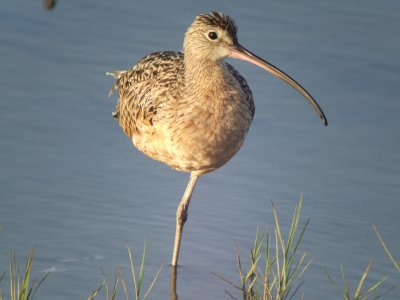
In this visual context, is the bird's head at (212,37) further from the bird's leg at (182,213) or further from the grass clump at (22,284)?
the grass clump at (22,284)

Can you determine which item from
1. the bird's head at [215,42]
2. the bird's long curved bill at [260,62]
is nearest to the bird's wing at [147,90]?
the bird's head at [215,42]

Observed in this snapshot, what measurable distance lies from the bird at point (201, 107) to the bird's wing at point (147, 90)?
10mm

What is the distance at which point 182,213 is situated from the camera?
7.64 metres

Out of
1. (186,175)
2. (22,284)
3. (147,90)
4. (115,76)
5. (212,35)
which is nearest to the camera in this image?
(22,284)

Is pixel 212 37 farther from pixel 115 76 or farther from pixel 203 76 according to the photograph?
pixel 115 76

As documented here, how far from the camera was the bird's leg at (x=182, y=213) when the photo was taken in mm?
7275

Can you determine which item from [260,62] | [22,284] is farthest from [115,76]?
[22,284]

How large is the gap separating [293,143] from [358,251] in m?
1.50

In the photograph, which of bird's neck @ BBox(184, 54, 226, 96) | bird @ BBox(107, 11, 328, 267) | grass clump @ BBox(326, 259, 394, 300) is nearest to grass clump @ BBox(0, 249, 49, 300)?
bird @ BBox(107, 11, 328, 267)

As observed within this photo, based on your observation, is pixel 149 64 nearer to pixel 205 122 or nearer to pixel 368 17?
pixel 205 122

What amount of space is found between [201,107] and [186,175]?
1348 mm

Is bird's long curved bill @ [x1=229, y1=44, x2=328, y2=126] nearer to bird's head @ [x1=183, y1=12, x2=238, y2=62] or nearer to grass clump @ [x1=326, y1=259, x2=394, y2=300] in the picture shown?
bird's head @ [x1=183, y1=12, x2=238, y2=62]

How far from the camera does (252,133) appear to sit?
877 centimetres

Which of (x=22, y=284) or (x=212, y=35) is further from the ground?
(x=212, y=35)
